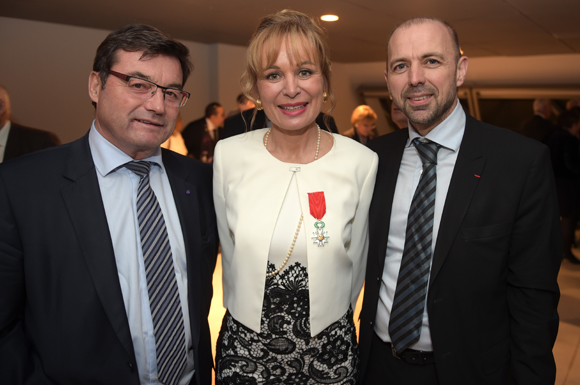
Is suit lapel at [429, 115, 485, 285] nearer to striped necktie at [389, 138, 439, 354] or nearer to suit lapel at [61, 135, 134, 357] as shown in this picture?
striped necktie at [389, 138, 439, 354]

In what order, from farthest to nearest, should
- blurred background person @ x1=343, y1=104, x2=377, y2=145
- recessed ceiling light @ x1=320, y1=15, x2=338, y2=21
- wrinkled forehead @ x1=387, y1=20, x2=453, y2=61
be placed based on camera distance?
blurred background person @ x1=343, y1=104, x2=377, y2=145 < recessed ceiling light @ x1=320, y1=15, x2=338, y2=21 < wrinkled forehead @ x1=387, y1=20, x2=453, y2=61

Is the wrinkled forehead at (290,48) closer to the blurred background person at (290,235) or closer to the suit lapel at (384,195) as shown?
the blurred background person at (290,235)

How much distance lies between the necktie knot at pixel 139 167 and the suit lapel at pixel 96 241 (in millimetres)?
127

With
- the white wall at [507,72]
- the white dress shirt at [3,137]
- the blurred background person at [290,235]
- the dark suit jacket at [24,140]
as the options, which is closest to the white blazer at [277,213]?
the blurred background person at [290,235]

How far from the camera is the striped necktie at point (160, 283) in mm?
1481

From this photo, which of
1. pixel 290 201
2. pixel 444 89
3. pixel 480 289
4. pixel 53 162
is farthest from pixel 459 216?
pixel 53 162

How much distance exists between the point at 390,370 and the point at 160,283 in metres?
0.95

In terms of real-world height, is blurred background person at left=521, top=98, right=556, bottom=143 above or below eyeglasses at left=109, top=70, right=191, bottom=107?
above

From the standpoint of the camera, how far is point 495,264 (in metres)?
1.57

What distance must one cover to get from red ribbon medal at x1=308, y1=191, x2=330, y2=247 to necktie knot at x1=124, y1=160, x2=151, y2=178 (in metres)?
0.60

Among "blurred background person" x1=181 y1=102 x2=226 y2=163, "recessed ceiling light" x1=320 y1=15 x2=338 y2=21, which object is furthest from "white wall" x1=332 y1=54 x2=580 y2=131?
"recessed ceiling light" x1=320 y1=15 x2=338 y2=21

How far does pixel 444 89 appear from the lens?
166cm

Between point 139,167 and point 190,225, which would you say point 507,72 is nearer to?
point 190,225

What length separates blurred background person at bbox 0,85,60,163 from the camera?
11.7 feet
